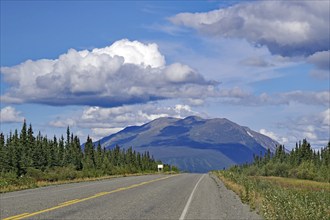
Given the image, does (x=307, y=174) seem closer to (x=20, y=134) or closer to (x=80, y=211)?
(x=20, y=134)

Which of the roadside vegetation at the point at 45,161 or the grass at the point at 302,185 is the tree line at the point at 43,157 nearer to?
the roadside vegetation at the point at 45,161

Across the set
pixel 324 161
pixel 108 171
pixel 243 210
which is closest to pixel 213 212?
pixel 243 210

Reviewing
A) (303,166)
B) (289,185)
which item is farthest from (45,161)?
(303,166)

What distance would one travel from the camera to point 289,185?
68500mm

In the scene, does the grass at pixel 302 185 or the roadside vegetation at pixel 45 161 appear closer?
the roadside vegetation at pixel 45 161

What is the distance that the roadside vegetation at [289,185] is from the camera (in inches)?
646

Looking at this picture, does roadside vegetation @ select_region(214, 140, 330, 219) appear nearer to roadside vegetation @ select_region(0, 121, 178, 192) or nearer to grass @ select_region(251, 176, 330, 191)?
grass @ select_region(251, 176, 330, 191)

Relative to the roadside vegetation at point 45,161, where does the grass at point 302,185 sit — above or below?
below

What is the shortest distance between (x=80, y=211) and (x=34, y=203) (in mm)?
3703

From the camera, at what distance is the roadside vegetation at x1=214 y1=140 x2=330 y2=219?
16406 mm

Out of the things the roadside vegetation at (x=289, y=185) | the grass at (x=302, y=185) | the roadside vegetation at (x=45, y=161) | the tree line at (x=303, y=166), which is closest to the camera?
the roadside vegetation at (x=289, y=185)

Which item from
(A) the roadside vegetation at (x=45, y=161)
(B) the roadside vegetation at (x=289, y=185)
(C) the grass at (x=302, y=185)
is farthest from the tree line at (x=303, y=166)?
(A) the roadside vegetation at (x=45, y=161)

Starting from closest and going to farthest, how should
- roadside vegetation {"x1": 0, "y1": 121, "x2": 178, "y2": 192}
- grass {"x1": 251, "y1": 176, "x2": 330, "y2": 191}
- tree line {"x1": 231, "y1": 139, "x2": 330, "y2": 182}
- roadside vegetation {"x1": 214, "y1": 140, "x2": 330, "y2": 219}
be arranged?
roadside vegetation {"x1": 214, "y1": 140, "x2": 330, "y2": 219}, roadside vegetation {"x1": 0, "y1": 121, "x2": 178, "y2": 192}, grass {"x1": 251, "y1": 176, "x2": 330, "y2": 191}, tree line {"x1": 231, "y1": 139, "x2": 330, "y2": 182}

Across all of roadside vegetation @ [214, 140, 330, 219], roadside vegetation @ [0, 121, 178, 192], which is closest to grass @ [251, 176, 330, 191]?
roadside vegetation @ [214, 140, 330, 219]
